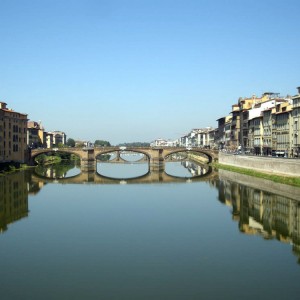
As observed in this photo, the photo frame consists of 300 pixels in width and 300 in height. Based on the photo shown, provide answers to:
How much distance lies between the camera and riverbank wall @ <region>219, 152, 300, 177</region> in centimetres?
4428

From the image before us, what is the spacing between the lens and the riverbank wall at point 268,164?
44281mm

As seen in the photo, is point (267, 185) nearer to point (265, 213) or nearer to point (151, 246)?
point (265, 213)

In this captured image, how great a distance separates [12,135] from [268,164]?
41.1 metres

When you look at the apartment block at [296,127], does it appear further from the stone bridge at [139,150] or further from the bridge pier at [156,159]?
the bridge pier at [156,159]

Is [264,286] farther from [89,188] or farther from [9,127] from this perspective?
[9,127]

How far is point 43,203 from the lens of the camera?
37.8 meters

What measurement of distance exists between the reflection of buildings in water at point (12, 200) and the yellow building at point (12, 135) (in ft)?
49.3

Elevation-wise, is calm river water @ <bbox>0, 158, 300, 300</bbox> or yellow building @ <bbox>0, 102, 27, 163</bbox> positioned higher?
yellow building @ <bbox>0, 102, 27, 163</bbox>

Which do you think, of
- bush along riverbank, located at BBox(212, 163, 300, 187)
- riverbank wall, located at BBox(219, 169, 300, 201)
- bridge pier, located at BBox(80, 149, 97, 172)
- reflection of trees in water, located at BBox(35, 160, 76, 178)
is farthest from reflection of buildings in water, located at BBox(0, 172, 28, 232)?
bridge pier, located at BBox(80, 149, 97, 172)

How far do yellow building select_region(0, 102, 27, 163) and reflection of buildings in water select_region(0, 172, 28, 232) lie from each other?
1504cm

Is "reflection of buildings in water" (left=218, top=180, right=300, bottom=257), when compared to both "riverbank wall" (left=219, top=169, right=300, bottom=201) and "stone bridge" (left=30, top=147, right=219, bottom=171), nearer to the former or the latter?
"riverbank wall" (left=219, top=169, right=300, bottom=201)

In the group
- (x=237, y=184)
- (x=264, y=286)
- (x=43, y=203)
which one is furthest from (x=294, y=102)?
(x=264, y=286)

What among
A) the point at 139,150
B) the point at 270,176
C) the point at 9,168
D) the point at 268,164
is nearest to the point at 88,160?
the point at 139,150

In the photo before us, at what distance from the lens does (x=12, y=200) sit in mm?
37625
